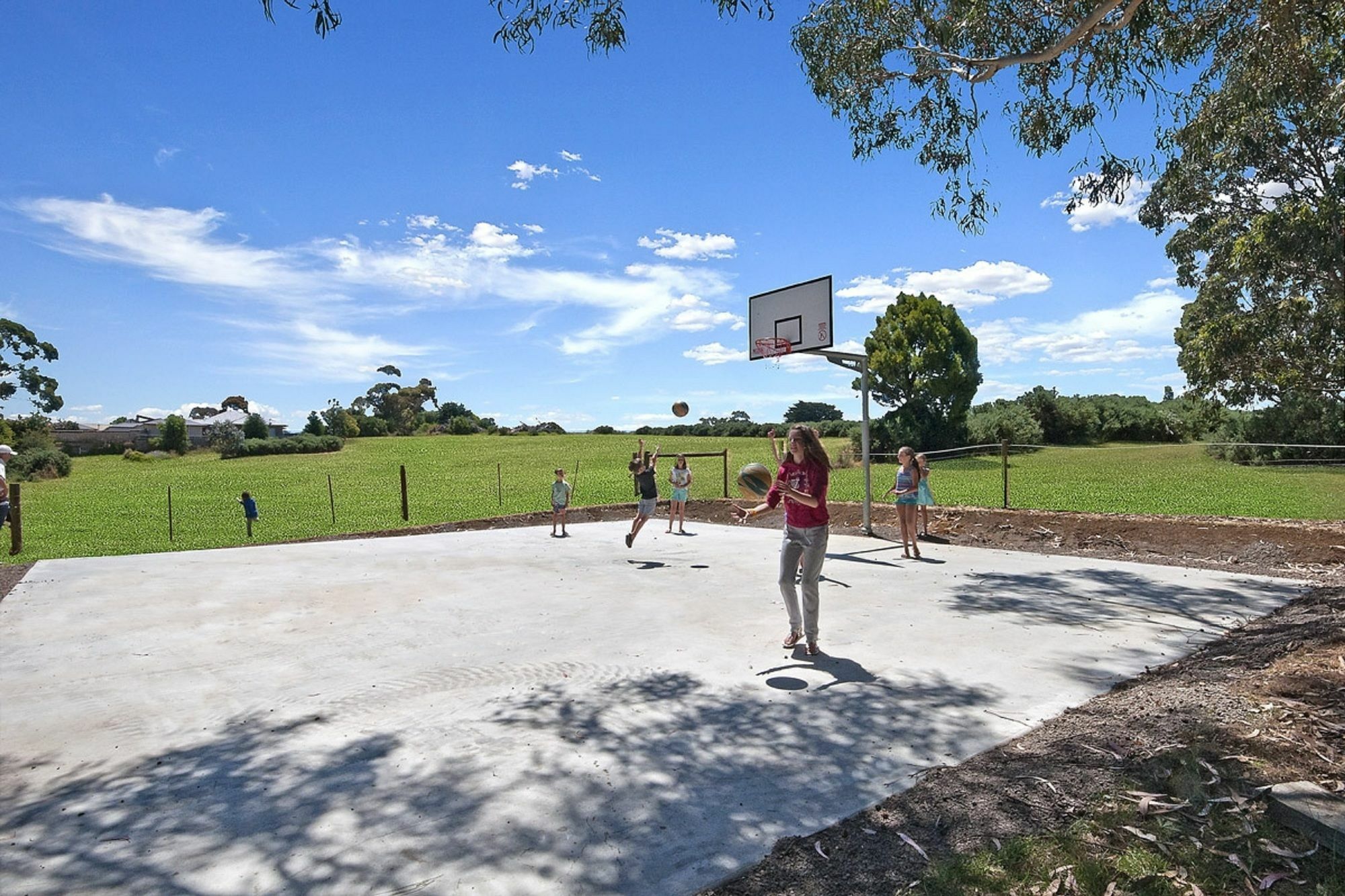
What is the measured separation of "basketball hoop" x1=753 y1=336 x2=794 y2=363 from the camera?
45.8 ft

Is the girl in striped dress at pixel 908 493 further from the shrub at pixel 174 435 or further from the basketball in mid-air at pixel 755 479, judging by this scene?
the shrub at pixel 174 435

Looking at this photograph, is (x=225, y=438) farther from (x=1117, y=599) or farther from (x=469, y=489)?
(x=1117, y=599)

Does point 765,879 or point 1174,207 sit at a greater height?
point 1174,207

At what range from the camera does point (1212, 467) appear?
26266 millimetres

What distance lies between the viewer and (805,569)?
5863 millimetres

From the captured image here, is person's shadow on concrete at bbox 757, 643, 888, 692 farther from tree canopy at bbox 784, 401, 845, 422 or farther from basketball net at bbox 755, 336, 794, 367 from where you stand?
tree canopy at bbox 784, 401, 845, 422

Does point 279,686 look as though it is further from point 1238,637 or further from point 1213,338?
point 1213,338

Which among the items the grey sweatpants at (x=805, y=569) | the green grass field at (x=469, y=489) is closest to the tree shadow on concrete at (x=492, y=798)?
the grey sweatpants at (x=805, y=569)

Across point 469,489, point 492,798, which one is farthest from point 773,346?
point 469,489

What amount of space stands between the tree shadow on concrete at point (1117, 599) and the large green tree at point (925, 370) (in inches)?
1141

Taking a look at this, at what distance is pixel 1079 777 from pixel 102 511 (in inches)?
993

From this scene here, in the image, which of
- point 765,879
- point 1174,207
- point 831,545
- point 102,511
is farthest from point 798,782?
point 1174,207

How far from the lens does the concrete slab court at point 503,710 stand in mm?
3123

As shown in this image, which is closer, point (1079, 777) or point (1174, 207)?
point (1079, 777)
